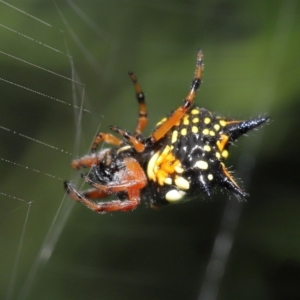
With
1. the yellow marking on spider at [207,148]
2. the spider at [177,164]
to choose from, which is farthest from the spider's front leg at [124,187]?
the yellow marking on spider at [207,148]

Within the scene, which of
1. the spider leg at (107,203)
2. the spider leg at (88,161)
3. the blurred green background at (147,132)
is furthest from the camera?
the blurred green background at (147,132)

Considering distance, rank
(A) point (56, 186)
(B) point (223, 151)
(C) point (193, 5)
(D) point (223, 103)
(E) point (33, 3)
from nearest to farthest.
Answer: (B) point (223, 151), (E) point (33, 3), (A) point (56, 186), (D) point (223, 103), (C) point (193, 5)

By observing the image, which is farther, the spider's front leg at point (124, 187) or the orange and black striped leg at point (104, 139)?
the orange and black striped leg at point (104, 139)

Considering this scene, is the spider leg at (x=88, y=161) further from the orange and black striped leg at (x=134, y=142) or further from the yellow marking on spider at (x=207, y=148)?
the yellow marking on spider at (x=207, y=148)

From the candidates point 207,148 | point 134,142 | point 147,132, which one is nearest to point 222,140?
point 207,148

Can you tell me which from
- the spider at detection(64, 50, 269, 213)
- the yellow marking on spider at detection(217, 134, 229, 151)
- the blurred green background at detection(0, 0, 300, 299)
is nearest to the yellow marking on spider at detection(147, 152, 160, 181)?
the spider at detection(64, 50, 269, 213)

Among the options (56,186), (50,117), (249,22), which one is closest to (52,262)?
(56,186)

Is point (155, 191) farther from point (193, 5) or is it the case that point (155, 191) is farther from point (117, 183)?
point (193, 5)

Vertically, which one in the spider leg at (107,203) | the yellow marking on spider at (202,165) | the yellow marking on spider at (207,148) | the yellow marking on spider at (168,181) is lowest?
the spider leg at (107,203)
